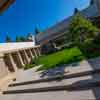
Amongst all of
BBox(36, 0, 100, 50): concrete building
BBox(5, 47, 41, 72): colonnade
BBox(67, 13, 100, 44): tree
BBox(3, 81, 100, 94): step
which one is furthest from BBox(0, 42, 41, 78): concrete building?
BBox(67, 13, 100, 44): tree

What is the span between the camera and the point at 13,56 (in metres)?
17.9

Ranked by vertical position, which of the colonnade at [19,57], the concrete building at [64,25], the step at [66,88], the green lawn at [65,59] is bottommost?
the step at [66,88]

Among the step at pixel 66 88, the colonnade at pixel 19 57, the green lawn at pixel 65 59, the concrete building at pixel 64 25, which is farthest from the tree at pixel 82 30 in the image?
the step at pixel 66 88

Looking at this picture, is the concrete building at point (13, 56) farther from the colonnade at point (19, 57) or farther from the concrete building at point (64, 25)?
the concrete building at point (64, 25)

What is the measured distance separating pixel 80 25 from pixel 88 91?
10.0 metres

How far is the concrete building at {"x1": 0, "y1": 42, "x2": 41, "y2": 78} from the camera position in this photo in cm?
1392

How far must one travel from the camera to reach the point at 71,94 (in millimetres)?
5719

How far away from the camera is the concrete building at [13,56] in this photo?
548 inches

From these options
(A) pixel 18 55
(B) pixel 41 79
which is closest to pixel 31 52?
(A) pixel 18 55

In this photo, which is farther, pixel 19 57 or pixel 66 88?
pixel 19 57

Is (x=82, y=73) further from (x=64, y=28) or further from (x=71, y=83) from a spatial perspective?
(x=64, y=28)

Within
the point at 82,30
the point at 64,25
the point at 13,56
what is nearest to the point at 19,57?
the point at 13,56

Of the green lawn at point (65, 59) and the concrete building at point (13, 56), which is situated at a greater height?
the concrete building at point (13, 56)

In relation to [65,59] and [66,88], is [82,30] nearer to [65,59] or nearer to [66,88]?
[65,59]
